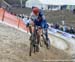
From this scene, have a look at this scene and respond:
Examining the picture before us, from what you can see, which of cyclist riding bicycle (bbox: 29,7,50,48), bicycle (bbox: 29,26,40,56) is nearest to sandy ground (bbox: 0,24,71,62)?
bicycle (bbox: 29,26,40,56)

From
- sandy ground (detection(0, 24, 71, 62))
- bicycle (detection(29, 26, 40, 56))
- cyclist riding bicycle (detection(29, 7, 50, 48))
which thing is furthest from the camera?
bicycle (detection(29, 26, 40, 56))

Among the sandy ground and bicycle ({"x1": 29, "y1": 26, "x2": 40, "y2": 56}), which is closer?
the sandy ground

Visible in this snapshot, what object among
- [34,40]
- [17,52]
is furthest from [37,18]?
[17,52]

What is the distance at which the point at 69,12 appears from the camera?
50.3 metres

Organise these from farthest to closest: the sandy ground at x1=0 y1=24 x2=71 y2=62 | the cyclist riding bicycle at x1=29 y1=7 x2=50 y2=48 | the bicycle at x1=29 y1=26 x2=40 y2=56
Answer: the bicycle at x1=29 y1=26 x2=40 y2=56
the cyclist riding bicycle at x1=29 y1=7 x2=50 y2=48
the sandy ground at x1=0 y1=24 x2=71 y2=62

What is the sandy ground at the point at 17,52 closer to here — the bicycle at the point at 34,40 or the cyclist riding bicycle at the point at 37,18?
the bicycle at the point at 34,40

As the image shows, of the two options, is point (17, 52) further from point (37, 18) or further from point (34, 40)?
point (37, 18)

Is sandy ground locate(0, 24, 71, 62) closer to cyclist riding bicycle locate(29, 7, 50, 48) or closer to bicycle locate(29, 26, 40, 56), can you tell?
bicycle locate(29, 26, 40, 56)

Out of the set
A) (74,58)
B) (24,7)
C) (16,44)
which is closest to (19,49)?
(16,44)

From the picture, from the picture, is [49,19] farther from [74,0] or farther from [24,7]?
[24,7]

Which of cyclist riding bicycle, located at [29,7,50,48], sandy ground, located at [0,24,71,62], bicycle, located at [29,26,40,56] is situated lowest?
sandy ground, located at [0,24,71,62]

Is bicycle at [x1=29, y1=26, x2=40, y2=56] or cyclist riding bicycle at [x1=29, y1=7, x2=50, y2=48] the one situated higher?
cyclist riding bicycle at [x1=29, y1=7, x2=50, y2=48]

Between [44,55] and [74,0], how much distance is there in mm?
26703

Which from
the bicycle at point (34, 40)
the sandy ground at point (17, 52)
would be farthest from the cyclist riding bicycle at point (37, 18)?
the sandy ground at point (17, 52)
